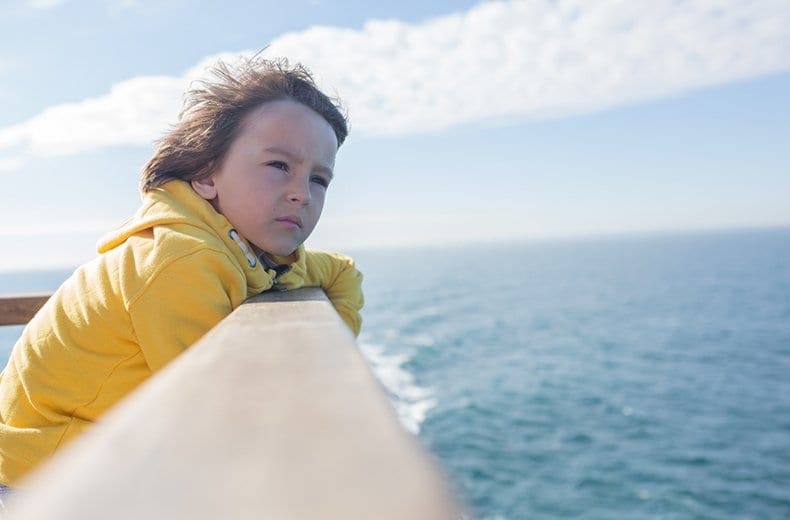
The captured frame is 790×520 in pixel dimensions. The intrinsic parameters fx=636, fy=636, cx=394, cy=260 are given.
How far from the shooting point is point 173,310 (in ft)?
5.20

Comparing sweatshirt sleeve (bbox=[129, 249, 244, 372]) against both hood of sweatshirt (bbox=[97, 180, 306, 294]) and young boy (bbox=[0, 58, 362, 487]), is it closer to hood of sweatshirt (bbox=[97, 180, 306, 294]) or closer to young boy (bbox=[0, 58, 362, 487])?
young boy (bbox=[0, 58, 362, 487])

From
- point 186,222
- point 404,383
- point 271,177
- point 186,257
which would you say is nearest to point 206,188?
point 271,177

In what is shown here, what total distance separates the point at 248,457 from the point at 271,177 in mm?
1699

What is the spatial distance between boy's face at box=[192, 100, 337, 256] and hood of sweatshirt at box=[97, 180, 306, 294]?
3.2 inches

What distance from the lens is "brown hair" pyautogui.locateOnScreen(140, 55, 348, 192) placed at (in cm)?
216

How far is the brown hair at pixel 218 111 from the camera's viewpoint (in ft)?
7.09

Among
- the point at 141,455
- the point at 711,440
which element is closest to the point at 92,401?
the point at 141,455

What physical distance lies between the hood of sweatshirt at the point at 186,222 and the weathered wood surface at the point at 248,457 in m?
1.27

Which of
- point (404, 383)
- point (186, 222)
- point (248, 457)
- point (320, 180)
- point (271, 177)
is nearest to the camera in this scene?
point (248, 457)

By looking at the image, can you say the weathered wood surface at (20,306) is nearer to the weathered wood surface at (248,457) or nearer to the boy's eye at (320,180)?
the boy's eye at (320,180)

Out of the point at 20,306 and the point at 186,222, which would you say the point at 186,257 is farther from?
the point at 20,306

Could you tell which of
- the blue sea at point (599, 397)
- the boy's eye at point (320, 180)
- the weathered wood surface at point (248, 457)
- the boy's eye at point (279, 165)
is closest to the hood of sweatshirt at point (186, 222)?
the boy's eye at point (279, 165)

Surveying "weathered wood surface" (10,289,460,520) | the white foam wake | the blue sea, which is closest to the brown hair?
"weathered wood surface" (10,289,460,520)

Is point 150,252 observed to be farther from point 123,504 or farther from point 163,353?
point 123,504
